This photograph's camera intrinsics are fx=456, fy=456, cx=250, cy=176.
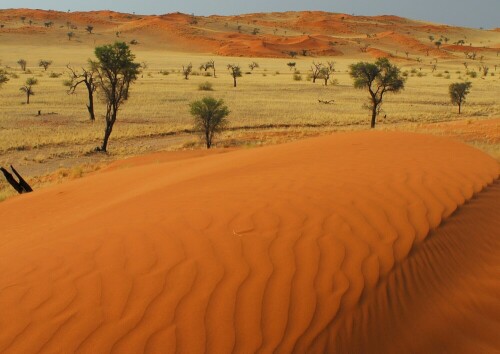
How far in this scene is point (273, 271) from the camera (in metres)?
4.05

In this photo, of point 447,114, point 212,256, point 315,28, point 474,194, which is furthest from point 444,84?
point 315,28

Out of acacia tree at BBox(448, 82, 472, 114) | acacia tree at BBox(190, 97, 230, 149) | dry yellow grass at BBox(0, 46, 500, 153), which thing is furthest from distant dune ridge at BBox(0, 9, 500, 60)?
acacia tree at BBox(190, 97, 230, 149)

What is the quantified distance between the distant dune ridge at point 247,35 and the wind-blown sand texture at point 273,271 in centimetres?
9251

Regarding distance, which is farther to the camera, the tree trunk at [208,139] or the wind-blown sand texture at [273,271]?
the tree trunk at [208,139]

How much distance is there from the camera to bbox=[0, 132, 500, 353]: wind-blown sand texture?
344 centimetres

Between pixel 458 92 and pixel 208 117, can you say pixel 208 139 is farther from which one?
pixel 458 92

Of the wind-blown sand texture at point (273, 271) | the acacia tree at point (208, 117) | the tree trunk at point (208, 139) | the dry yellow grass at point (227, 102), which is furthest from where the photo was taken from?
the dry yellow grass at point (227, 102)

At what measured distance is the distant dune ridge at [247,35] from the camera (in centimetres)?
10088

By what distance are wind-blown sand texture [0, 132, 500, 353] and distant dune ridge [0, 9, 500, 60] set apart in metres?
92.5

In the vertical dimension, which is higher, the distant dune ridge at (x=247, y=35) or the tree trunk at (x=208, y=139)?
the distant dune ridge at (x=247, y=35)

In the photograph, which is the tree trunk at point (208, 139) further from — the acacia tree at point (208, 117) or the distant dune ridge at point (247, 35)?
the distant dune ridge at point (247, 35)

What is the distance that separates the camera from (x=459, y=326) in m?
3.92

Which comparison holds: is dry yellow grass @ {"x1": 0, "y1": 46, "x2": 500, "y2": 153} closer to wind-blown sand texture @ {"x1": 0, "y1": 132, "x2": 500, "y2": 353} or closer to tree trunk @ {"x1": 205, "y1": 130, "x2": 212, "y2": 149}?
tree trunk @ {"x1": 205, "y1": 130, "x2": 212, "y2": 149}

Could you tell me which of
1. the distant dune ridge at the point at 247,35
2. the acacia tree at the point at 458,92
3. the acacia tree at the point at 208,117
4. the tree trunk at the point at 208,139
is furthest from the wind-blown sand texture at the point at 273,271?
the distant dune ridge at the point at 247,35
